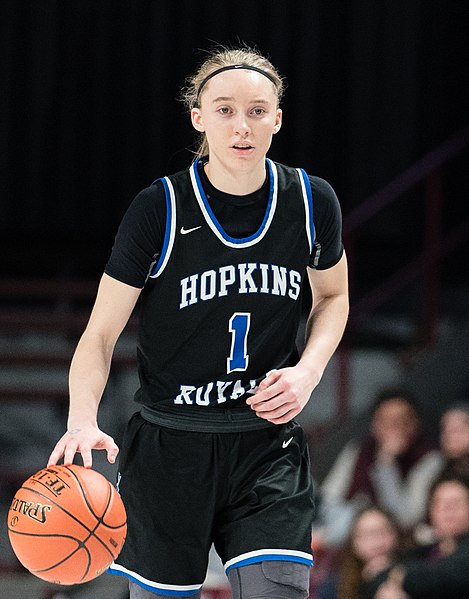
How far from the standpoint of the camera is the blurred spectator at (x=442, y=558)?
5.22 metres

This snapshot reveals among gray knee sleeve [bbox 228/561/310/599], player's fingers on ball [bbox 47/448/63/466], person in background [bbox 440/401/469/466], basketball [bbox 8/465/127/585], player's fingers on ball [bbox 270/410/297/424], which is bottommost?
person in background [bbox 440/401/469/466]

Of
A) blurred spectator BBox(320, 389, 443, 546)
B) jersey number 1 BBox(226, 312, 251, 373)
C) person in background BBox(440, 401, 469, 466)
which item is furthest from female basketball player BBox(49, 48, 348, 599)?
blurred spectator BBox(320, 389, 443, 546)

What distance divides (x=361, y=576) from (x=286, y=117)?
4.96 metres

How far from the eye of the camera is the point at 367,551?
579 centimetres

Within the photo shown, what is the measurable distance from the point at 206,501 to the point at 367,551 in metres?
2.84

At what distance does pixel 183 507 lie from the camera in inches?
124

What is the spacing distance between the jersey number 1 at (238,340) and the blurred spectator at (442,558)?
8.24 ft

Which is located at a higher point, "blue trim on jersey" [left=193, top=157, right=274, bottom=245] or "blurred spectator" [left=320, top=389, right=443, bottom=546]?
"blue trim on jersey" [left=193, top=157, right=274, bottom=245]

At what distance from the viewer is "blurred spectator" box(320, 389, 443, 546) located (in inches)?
245

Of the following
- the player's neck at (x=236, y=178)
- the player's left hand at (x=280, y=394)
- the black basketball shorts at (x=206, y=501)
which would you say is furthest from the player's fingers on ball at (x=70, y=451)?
the player's neck at (x=236, y=178)

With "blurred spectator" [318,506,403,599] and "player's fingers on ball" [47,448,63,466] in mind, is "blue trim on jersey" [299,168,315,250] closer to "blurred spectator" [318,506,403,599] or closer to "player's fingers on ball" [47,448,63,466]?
"player's fingers on ball" [47,448,63,466]

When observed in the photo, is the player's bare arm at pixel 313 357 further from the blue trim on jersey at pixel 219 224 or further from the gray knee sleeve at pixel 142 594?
the gray knee sleeve at pixel 142 594

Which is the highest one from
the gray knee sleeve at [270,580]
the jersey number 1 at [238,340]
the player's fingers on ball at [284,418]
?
the jersey number 1 at [238,340]

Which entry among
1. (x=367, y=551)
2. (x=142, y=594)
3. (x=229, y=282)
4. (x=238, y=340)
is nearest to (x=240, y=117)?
(x=229, y=282)
